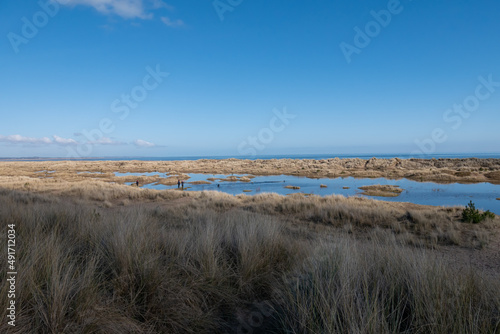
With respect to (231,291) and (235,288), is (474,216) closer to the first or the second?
(235,288)

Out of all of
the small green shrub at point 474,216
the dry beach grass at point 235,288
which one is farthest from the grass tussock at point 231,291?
the small green shrub at point 474,216

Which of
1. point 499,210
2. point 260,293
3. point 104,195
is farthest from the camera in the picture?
point 104,195

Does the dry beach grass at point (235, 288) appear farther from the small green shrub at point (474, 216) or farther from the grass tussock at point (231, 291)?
the small green shrub at point (474, 216)

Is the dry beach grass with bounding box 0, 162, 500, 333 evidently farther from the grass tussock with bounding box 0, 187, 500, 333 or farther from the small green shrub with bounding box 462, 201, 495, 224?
the small green shrub with bounding box 462, 201, 495, 224

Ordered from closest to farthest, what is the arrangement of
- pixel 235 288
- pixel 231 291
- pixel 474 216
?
pixel 231 291
pixel 235 288
pixel 474 216

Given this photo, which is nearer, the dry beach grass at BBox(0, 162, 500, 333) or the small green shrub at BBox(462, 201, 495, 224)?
the dry beach grass at BBox(0, 162, 500, 333)

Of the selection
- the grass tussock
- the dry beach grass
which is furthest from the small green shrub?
the grass tussock

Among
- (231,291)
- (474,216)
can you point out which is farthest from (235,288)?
(474,216)

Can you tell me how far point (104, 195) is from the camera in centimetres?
2003

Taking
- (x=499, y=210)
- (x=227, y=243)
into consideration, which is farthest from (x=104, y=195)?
(x=499, y=210)

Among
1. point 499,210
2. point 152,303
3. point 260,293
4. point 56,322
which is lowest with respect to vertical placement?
point 499,210

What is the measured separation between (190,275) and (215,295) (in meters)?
0.48

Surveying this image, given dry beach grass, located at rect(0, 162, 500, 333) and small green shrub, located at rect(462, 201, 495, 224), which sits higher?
dry beach grass, located at rect(0, 162, 500, 333)

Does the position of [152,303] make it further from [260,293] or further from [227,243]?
[227,243]
